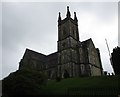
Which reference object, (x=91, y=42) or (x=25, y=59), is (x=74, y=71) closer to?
(x=91, y=42)

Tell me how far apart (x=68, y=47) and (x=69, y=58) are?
16.0 feet

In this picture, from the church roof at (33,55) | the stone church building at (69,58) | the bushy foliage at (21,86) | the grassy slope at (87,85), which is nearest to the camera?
the bushy foliage at (21,86)

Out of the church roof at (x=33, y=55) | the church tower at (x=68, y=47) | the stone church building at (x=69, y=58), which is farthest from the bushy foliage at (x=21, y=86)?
the church roof at (x=33, y=55)

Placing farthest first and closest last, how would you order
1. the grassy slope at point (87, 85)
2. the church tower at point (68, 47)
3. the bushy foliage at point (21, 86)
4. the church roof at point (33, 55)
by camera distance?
the church roof at point (33, 55) → the church tower at point (68, 47) → the grassy slope at point (87, 85) → the bushy foliage at point (21, 86)

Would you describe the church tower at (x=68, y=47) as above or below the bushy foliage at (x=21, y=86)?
above

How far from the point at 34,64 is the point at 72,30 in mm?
22324

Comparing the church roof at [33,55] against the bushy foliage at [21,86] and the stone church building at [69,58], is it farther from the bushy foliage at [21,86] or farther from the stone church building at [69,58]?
the bushy foliage at [21,86]

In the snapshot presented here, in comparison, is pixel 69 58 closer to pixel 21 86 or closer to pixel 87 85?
pixel 87 85

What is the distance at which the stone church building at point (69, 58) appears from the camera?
6275cm

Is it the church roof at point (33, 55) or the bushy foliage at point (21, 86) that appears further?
the church roof at point (33, 55)

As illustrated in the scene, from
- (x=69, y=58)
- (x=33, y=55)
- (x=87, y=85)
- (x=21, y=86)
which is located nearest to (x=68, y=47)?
(x=69, y=58)

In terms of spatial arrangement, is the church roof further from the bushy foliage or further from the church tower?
the bushy foliage

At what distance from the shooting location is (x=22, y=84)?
27047 mm

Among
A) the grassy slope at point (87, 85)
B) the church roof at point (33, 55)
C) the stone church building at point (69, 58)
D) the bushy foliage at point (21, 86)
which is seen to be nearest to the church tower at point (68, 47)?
the stone church building at point (69, 58)
